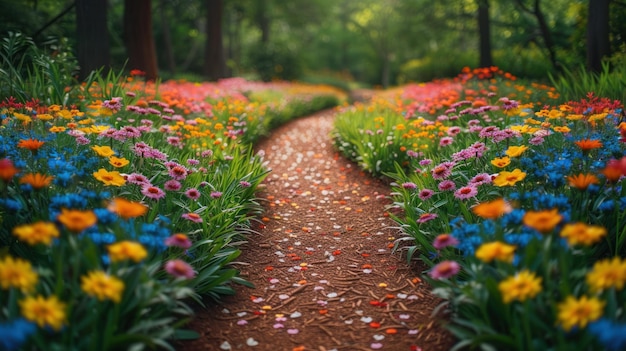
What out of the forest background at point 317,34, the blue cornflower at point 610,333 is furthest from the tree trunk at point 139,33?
the blue cornflower at point 610,333

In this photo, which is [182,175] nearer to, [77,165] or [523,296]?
[77,165]

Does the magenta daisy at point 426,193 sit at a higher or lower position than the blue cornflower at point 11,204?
lower

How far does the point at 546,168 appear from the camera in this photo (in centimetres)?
321

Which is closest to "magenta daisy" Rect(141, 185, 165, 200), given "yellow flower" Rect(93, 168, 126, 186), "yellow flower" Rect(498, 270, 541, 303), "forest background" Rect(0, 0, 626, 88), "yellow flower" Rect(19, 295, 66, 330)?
"yellow flower" Rect(93, 168, 126, 186)

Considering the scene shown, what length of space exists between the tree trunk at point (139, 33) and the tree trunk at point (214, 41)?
13.8 ft

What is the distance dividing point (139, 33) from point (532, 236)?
7.63 metres

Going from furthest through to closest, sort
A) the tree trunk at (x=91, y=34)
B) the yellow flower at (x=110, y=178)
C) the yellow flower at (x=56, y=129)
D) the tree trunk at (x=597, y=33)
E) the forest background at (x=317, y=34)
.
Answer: the forest background at (x=317, y=34)
the tree trunk at (x=597, y=33)
the tree trunk at (x=91, y=34)
the yellow flower at (x=56, y=129)
the yellow flower at (x=110, y=178)

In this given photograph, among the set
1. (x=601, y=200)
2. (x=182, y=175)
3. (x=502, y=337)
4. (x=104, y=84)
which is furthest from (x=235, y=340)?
(x=104, y=84)

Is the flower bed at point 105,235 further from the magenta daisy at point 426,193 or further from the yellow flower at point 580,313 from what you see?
the yellow flower at point 580,313

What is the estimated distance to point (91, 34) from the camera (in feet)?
22.0

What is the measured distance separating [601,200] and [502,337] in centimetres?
138

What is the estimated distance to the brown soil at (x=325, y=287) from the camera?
291 centimetres

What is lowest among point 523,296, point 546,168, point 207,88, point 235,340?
point 235,340

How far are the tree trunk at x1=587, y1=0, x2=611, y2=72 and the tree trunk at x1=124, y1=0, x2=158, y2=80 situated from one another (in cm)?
682
